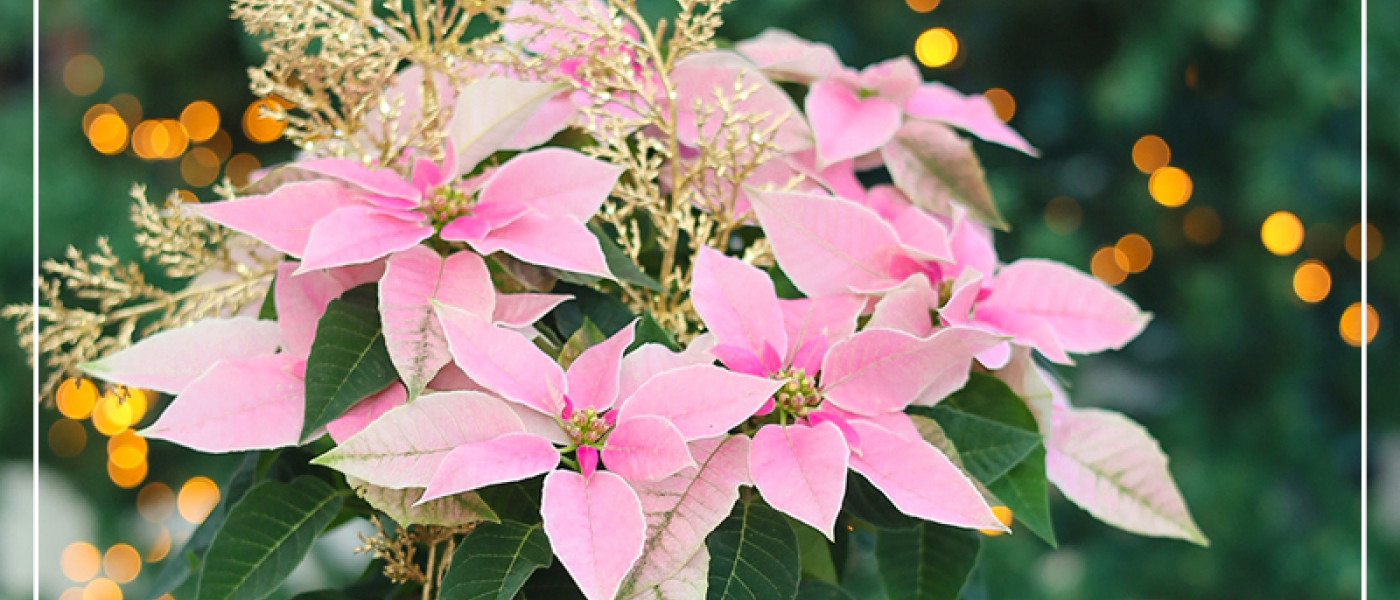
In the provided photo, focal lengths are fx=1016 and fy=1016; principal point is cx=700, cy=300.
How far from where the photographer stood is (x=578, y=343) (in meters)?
0.24

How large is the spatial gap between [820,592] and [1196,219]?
3.03 ft

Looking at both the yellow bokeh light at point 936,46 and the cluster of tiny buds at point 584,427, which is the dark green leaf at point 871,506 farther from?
the yellow bokeh light at point 936,46

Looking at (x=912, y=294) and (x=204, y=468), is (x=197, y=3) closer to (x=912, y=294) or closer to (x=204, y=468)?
(x=204, y=468)

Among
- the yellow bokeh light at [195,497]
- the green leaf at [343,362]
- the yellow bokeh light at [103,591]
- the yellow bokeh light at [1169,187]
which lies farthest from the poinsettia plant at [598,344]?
the yellow bokeh light at [103,591]

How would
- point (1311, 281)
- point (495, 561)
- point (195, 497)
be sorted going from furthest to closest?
1. point (195, 497)
2. point (1311, 281)
3. point (495, 561)

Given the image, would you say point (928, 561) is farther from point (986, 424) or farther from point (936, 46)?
point (936, 46)

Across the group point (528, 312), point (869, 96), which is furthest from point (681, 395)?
point (869, 96)

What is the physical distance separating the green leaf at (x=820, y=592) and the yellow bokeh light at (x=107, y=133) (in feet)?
3.87

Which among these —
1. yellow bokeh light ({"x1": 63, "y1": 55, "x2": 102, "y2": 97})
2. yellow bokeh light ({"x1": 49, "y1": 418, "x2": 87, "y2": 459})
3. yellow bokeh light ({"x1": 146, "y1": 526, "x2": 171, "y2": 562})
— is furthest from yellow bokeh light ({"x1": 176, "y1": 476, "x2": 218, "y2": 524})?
yellow bokeh light ({"x1": 63, "y1": 55, "x2": 102, "y2": 97})

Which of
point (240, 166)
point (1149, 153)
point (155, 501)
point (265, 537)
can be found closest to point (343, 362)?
point (265, 537)

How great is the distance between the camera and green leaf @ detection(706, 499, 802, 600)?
21 cm

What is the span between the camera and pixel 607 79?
272mm

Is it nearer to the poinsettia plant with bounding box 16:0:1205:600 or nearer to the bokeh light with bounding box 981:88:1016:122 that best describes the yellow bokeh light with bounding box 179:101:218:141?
the bokeh light with bounding box 981:88:1016:122

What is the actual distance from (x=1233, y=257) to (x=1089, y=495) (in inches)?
33.8
